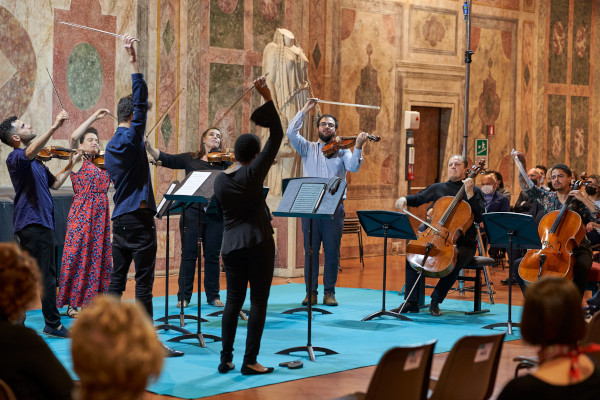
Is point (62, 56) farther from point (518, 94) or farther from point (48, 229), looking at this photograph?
point (518, 94)

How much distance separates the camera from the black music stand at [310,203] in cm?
553

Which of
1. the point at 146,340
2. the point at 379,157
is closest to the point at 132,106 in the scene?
the point at 146,340

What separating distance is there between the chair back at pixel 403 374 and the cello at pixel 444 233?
167 inches

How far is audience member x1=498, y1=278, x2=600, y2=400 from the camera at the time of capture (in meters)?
2.23

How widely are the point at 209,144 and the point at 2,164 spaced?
8.17 ft

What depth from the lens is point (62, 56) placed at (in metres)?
9.02

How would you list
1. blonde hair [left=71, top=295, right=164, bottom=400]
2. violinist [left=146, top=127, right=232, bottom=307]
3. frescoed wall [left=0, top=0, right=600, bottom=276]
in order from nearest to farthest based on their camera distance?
blonde hair [left=71, top=295, right=164, bottom=400] → violinist [left=146, top=127, right=232, bottom=307] → frescoed wall [left=0, top=0, right=600, bottom=276]

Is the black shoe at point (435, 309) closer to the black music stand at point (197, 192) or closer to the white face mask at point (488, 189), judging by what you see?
the black music stand at point (197, 192)

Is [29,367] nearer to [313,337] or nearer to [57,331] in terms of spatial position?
[57,331]

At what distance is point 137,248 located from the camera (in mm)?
5293

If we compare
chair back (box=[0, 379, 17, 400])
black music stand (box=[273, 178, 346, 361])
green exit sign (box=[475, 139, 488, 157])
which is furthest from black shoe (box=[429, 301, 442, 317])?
green exit sign (box=[475, 139, 488, 157])

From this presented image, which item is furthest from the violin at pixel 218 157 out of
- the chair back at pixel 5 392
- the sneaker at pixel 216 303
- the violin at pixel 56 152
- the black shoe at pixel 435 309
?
the chair back at pixel 5 392

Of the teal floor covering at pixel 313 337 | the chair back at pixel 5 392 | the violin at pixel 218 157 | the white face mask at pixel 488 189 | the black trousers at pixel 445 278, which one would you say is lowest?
the teal floor covering at pixel 313 337

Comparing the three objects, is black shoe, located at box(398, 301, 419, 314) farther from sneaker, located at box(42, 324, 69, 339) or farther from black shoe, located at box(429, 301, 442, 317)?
sneaker, located at box(42, 324, 69, 339)
